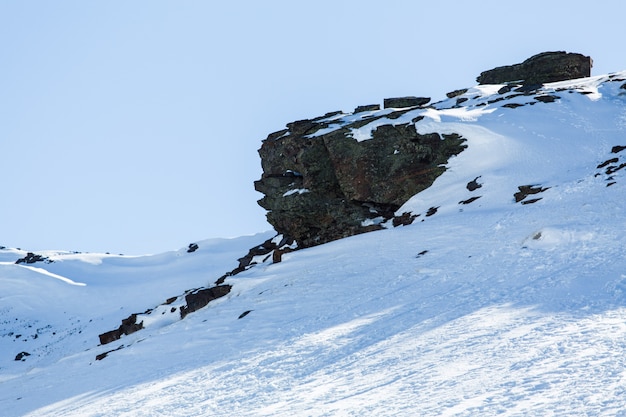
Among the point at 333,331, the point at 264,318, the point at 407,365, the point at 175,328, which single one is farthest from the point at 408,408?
the point at 175,328

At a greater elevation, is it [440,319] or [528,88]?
[528,88]

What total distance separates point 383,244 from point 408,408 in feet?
48.7

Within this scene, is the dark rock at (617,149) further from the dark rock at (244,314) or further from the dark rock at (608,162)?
the dark rock at (244,314)

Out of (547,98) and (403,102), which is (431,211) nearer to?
(547,98)

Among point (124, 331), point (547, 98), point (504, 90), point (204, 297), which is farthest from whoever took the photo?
point (504, 90)

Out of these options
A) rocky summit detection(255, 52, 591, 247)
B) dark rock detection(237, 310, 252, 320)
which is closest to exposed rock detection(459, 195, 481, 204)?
rocky summit detection(255, 52, 591, 247)

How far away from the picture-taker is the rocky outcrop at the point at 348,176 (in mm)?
30125

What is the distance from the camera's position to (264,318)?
17.6 metres

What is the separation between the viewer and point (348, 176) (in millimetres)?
31234

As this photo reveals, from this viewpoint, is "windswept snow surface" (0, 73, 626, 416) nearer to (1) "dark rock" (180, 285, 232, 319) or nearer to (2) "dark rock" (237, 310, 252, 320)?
(2) "dark rock" (237, 310, 252, 320)

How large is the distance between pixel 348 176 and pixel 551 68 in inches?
822

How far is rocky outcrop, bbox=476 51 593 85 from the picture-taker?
44.0 metres

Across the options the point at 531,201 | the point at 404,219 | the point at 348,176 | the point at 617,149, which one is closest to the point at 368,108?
the point at 348,176

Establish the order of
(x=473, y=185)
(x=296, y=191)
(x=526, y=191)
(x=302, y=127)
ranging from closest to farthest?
1. (x=526, y=191)
2. (x=473, y=185)
3. (x=296, y=191)
4. (x=302, y=127)
